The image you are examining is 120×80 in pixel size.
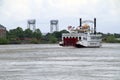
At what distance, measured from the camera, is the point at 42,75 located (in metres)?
41.0

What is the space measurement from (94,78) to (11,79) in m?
5.67

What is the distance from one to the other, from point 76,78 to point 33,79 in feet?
10.0

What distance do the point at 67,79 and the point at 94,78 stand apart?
2013mm

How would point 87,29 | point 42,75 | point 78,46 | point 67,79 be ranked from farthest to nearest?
point 87,29 < point 78,46 < point 42,75 < point 67,79

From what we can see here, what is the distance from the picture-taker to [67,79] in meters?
37.4

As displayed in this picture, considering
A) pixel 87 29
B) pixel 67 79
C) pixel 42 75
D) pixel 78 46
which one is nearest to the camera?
pixel 67 79

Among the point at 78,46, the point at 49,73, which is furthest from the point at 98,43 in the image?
the point at 49,73

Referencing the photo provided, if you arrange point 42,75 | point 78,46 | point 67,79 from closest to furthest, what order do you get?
point 67,79 < point 42,75 < point 78,46

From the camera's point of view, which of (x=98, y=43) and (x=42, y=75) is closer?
(x=42, y=75)

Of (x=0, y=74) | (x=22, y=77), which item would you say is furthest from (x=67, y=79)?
(x=0, y=74)

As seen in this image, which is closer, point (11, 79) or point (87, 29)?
point (11, 79)

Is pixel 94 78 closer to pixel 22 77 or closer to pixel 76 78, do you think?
pixel 76 78

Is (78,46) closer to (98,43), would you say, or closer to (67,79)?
(98,43)

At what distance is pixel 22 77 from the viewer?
39.5m
